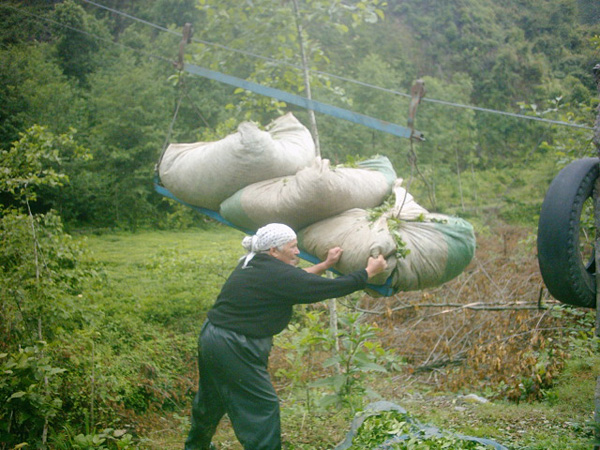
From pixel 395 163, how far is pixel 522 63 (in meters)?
7.34

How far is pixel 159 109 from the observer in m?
14.8

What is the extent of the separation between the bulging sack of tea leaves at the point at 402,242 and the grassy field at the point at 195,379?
98 cm

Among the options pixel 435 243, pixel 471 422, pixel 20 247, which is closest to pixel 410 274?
pixel 435 243

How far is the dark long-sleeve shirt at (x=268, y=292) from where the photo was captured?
295cm

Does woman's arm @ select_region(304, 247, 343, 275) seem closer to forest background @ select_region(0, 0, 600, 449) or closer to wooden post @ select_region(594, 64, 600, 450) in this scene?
forest background @ select_region(0, 0, 600, 449)

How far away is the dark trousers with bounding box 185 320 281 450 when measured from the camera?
2990 mm

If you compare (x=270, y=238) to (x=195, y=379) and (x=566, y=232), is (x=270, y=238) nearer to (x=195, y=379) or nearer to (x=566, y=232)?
(x=566, y=232)

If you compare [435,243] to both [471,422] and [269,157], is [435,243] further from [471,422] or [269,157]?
[471,422]

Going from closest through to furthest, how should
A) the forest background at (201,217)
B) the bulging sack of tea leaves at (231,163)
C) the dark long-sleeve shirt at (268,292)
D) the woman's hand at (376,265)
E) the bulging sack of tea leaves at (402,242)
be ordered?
the dark long-sleeve shirt at (268,292), the woman's hand at (376,265), the bulging sack of tea leaves at (402,242), the bulging sack of tea leaves at (231,163), the forest background at (201,217)

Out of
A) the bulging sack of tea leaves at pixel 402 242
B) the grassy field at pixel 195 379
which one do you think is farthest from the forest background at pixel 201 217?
the bulging sack of tea leaves at pixel 402 242

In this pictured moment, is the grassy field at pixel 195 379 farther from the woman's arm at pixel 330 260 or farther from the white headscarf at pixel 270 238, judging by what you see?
the white headscarf at pixel 270 238

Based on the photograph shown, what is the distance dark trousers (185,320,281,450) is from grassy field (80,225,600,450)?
113cm

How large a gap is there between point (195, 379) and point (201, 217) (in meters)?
9.07

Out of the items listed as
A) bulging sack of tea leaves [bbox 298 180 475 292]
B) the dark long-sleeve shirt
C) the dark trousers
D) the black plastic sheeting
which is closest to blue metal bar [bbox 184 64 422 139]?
bulging sack of tea leaves [bbox 298 180 475 292]
